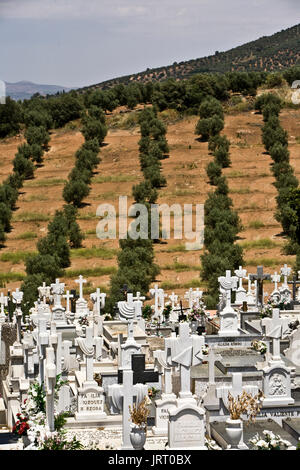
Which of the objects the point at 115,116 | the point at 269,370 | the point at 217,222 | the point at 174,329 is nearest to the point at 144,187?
the point at 217,222

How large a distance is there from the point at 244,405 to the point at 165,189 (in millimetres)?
52793

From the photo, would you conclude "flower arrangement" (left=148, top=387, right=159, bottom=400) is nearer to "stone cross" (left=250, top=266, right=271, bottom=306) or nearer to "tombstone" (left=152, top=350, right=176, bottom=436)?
"tombstone" (left=152, top=350, right=176, bottom=436)

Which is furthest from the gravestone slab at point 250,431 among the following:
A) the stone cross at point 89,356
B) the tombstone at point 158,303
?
the tombstone at point 158,303

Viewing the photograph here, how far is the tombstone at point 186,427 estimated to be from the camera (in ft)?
52.4

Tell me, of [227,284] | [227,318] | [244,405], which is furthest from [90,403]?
[227,284]

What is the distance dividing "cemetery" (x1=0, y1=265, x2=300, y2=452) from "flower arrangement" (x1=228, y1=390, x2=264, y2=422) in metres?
0.04

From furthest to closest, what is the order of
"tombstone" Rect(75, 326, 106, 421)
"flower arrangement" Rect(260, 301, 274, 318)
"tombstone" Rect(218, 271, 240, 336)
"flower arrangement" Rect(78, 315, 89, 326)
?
"flower arrangement" Rect(78, 315, 89, 326), "flower arrangement" Rect(260, 301, 274, 318), "tombstone" Rect(218, 271, 240, 336), "tombstone" Rect(75, 326, 106, 421)

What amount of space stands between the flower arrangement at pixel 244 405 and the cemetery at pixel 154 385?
0.12ft

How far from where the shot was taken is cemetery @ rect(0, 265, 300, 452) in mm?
16000

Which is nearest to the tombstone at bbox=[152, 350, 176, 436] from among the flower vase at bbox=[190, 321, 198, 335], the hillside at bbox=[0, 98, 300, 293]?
the flower vase at bbox=[190, 321, 198, 335]

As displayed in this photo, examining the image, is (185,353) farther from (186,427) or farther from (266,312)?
(266,312)

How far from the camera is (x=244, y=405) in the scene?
17250 millimetres

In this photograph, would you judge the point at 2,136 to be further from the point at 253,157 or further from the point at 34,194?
the point at 253,157

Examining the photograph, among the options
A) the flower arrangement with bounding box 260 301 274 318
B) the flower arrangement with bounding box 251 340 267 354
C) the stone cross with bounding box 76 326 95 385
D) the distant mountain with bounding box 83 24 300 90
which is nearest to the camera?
the stone cross with bounding box 76 326 95 385
